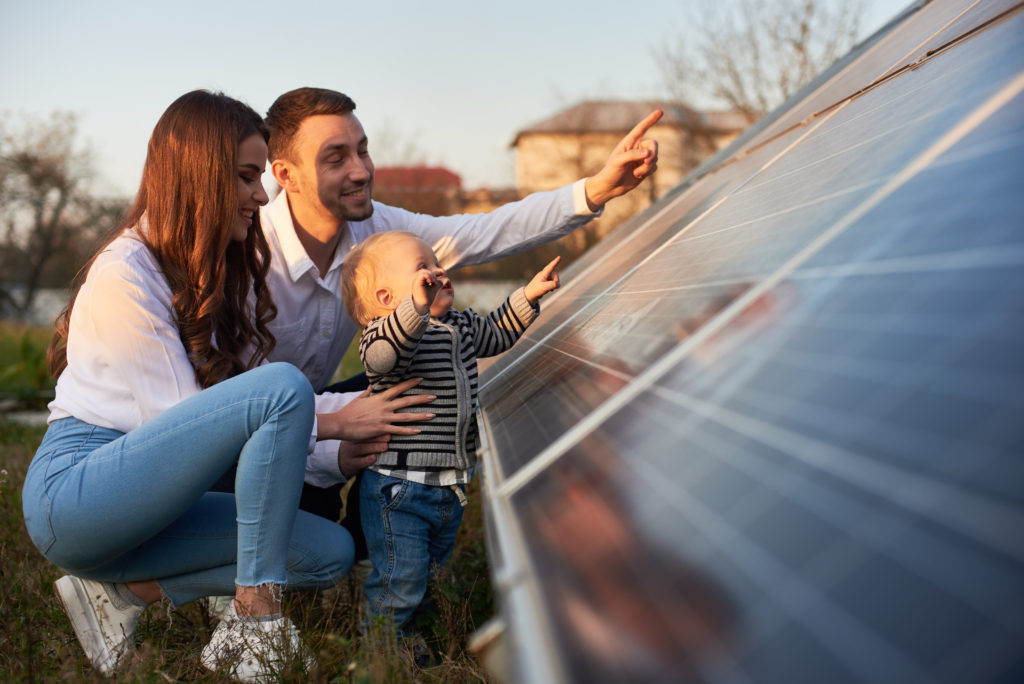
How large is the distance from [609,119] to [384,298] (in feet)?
86.0

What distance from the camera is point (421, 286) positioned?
2514 millimetres

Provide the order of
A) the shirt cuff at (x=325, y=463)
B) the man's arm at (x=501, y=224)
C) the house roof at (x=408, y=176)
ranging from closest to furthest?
the shirt cuff at (x=325, y=463), the man's arm at (x=501, y=224), the house roof at (x=408, y=176)

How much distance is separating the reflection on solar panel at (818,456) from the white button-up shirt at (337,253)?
79.8 inches

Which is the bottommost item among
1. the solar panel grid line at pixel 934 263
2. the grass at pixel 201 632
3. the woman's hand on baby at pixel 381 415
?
the grass at pixel 201 632

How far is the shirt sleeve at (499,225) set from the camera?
4062 mm

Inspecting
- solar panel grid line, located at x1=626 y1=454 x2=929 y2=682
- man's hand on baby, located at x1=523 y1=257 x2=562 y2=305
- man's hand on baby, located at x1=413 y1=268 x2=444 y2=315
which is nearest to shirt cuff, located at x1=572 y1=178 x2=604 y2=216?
man's hand on baby, located at x1=523 y1=257 x2=562 y2=305

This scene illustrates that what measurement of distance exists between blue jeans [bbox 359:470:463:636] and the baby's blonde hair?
1.81 ft

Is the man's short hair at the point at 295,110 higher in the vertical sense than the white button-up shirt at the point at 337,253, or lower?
higher

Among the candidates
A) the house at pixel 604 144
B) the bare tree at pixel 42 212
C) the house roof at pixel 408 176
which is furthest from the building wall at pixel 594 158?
the bare tree at pixel 42 212

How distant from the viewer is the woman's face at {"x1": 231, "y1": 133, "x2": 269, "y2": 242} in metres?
3.10

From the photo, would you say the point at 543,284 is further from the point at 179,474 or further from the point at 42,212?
the point at 42,212

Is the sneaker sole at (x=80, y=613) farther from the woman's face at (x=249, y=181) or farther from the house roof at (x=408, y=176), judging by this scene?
the house roof at (x=408, y=176)

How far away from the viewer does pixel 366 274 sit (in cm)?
294

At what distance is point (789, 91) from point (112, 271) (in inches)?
764
